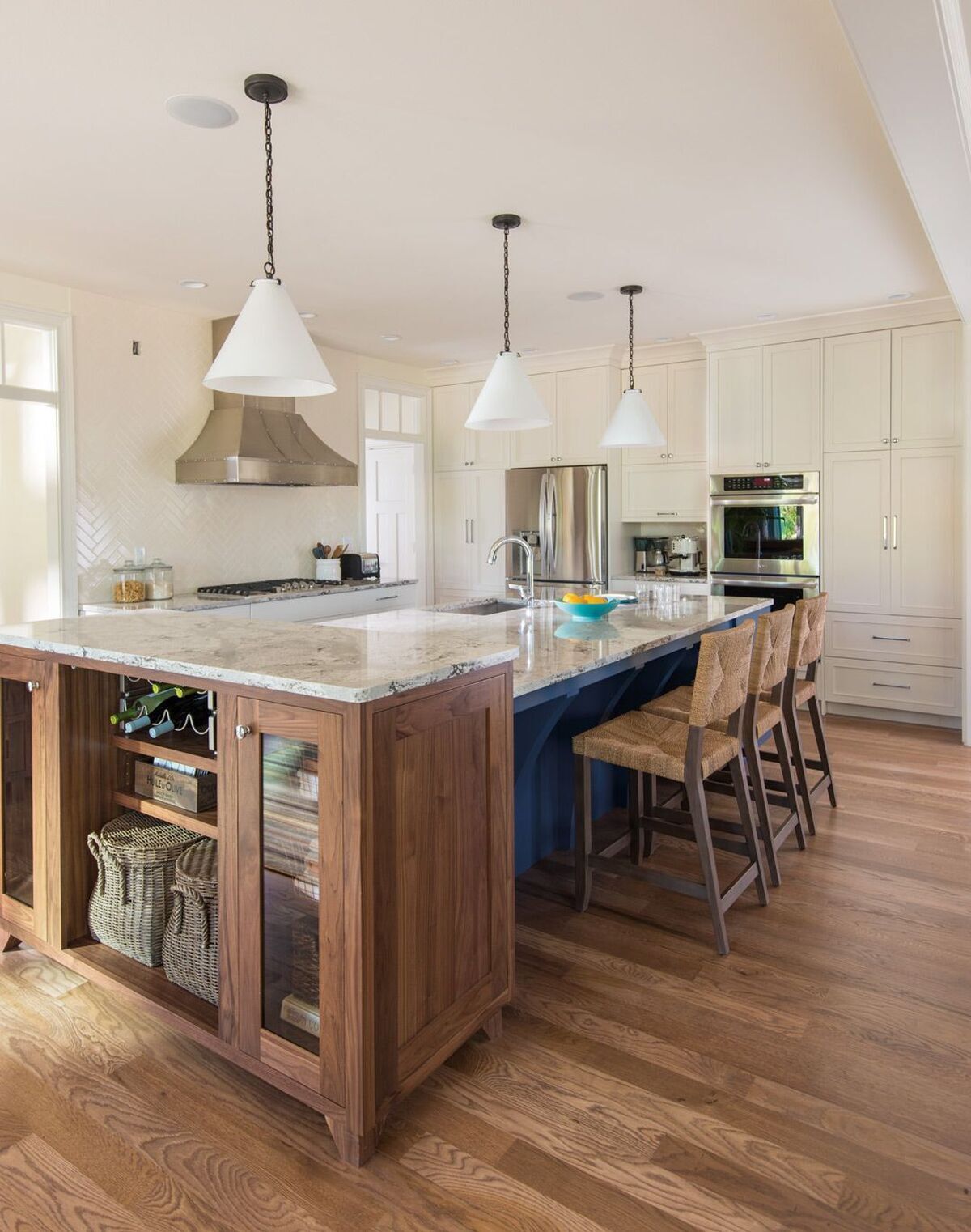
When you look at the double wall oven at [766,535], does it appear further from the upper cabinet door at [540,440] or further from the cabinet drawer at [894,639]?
the upper cabinet door at [540,440]

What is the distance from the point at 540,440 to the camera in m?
6.48

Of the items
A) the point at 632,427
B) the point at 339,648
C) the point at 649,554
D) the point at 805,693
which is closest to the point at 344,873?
the point at 339,648

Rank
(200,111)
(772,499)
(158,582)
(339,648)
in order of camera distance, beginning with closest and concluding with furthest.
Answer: (339,648), (200,111), (158,582), (772,499)

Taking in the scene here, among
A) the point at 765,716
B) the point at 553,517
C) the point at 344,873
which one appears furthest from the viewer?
the point at 553,517

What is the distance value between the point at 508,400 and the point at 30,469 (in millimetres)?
3609

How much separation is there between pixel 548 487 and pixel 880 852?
3.86m

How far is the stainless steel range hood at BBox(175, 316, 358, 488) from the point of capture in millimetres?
4953

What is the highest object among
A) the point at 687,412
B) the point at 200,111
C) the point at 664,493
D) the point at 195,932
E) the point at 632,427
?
the point at 200,111

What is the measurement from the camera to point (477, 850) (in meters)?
1.91

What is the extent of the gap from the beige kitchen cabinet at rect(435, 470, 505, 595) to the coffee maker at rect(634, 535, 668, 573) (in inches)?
42.5

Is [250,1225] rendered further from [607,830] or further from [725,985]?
[607,830]

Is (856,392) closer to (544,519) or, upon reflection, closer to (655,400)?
(655,400)

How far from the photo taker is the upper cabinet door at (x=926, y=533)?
16.3 feet

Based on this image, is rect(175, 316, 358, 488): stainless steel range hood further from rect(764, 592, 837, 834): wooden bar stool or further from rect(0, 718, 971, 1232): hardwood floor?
rect(764, 592, 837, 834): wooden bar stool
